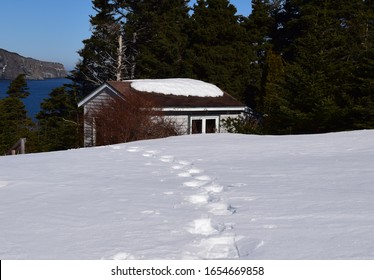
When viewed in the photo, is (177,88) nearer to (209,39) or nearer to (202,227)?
(209,39)

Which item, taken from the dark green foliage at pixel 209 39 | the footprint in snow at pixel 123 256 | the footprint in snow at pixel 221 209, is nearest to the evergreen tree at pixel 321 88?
the dark green foliage at pixel 209 39

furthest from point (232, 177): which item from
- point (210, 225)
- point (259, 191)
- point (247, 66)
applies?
point (247, 66)

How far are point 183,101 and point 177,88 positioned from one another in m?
1.34

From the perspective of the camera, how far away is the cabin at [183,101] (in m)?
16.6

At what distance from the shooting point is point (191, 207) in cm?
414

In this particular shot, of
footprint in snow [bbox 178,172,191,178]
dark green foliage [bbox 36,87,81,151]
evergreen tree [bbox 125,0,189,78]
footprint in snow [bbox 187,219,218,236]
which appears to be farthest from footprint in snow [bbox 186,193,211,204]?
evergreen tree [bbox 125,0,189,78]

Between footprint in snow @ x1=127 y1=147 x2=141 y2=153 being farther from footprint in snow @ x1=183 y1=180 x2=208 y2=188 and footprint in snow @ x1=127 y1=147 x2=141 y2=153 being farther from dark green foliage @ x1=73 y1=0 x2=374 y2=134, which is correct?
dark green foliage @ x1=73 y1=0 x2=374 y2=134

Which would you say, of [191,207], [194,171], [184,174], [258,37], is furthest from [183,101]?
[258,37]

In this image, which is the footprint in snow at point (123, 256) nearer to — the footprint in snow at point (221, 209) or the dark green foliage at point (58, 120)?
the footprint in snow at point (221, 209)

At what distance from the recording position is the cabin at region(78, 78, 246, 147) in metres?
16.6

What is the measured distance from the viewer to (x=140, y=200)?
4398mm

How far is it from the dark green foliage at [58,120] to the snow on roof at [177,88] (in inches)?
214
